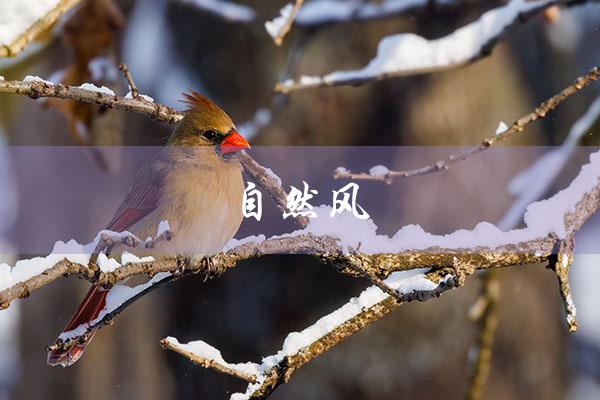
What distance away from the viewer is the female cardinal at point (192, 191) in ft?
5.26

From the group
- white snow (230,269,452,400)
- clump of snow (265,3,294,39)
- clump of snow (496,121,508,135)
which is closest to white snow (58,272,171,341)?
white snow (230,269,452,400)

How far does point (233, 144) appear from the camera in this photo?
65.9 inches

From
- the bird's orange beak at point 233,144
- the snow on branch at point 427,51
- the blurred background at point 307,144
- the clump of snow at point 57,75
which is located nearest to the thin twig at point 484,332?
the blurred background at point 307,144

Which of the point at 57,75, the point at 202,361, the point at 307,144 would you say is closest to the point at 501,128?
the point at 307,144

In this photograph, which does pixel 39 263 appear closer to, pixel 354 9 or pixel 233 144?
pixel 233 144

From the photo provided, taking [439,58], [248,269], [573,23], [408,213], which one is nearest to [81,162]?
[248,269]

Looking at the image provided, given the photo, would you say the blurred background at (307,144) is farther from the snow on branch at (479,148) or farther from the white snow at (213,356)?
the white snow at (213,356)

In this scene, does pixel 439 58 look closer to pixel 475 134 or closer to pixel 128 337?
pixel 475 134

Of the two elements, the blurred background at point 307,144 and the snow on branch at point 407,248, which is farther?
the blurred background at point 307,144

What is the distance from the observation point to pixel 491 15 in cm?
194

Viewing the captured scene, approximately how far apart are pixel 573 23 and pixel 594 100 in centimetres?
19

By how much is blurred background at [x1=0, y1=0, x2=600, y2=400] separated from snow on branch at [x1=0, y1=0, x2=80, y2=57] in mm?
152

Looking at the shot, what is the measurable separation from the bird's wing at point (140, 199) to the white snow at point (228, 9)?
477 millimetres
